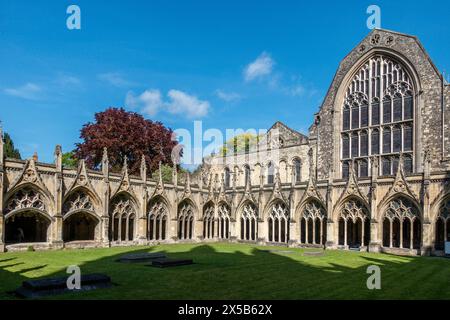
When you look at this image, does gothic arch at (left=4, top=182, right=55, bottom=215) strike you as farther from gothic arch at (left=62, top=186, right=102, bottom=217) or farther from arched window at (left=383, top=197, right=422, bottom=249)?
arched window at (left=383, top=197, right=422, bottom=249)

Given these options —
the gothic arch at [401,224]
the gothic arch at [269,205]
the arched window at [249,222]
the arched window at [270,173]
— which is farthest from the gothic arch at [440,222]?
the arched window at [270,173]

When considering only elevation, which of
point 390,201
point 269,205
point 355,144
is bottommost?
point 269,205

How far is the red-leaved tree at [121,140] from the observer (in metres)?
40.4

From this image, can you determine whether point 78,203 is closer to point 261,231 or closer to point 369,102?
point 261,231

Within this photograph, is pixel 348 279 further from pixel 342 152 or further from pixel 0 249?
pixel 342 152

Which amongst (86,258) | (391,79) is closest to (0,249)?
(86,258)

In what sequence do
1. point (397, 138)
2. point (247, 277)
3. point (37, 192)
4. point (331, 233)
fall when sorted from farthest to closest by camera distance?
point (397, 138) < point (331, 233) < point (37, 192) < point (247, 277)

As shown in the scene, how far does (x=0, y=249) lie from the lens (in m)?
22.9

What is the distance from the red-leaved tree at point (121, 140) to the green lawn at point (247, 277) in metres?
20.1

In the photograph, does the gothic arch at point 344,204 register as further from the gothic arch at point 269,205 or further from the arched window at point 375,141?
the arched window at point 375,141

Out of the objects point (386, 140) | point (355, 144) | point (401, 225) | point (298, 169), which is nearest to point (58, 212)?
point (401, 225)

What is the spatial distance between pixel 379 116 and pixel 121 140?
2352 cm

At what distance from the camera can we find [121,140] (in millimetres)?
40844

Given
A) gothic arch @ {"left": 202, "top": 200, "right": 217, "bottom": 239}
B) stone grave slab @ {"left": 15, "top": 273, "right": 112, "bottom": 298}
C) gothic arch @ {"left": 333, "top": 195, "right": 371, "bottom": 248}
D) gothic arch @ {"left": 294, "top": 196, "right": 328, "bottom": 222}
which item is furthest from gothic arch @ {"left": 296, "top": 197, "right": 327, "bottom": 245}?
stone grave slab @ {"left": 15, "top": 273, "right": 112, "bottom": 298}
